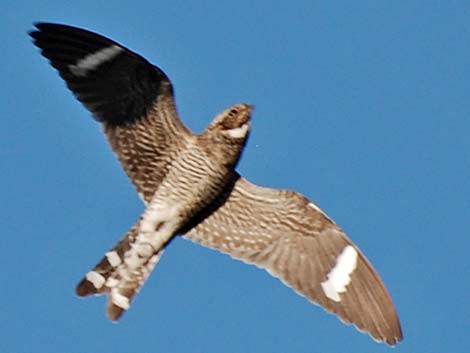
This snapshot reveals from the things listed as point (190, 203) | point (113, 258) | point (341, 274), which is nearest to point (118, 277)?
point (113, 258)

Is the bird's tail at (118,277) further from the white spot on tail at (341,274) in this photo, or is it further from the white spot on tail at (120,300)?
the white spot on tail at (341,274)

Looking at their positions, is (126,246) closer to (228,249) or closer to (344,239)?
(228,249)

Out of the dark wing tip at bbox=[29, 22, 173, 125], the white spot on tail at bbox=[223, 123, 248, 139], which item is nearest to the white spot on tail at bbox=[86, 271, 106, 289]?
the dark wing tip at bbox=[29, 22, 173, 125]

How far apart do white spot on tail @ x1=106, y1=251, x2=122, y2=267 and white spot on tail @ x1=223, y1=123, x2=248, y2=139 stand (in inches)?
52.9

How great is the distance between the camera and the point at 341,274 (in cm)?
1460

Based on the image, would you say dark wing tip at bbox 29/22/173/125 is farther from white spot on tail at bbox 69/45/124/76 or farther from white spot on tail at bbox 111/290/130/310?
white spot on tail at bbox 111/290/130/310

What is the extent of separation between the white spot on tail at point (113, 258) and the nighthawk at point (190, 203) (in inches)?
0.4

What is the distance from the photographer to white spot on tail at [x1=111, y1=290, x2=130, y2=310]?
14.2 m

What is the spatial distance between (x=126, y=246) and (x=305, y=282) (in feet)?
4.87

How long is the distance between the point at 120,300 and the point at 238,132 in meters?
1.67

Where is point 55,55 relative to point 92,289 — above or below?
above

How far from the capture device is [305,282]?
1444cm

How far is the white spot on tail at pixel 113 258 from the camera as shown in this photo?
565 inches

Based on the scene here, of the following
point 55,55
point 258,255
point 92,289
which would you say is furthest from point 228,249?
point 55,55
